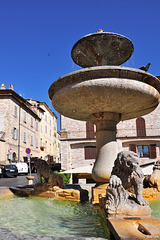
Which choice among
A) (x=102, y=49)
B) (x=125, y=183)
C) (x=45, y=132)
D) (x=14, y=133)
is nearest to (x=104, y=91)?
(x=125, y=183)

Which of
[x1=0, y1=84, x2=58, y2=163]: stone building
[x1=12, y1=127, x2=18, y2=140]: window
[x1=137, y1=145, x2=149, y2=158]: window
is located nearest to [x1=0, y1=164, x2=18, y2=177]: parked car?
[x1=0, y1=84, x2=58, y2=163]: stone building

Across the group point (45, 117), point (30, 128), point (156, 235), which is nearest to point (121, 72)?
point (156, 235)

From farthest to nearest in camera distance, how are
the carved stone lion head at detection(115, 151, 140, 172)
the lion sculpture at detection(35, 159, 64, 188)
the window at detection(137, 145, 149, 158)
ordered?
the window at detection(137, 145, 149, 158) < the lion sculpture at detection(35, 159, 64, 188) < the carved stone lion head at detection(115, 151, 140, 172)

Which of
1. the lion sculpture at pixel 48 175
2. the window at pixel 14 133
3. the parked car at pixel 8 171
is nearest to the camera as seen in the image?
the lion sculpture at pixel 48 175

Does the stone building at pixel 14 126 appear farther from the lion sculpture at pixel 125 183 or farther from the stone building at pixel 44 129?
the lion sculpture at pixel 125 183

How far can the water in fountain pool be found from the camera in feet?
8.81

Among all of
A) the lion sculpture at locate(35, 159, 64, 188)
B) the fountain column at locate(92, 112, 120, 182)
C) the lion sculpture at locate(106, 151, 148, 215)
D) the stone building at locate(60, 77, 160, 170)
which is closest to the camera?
the lion sculpture at locate(106, 151, 148, 215)

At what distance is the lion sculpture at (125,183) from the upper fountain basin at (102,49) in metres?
3.50

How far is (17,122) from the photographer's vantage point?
28750mm

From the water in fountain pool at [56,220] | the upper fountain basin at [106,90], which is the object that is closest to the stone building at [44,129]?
the upper fountain basin at [106,90]

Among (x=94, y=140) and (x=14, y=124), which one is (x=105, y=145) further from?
(x=14, y=124)

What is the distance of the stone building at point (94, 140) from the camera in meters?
21.6

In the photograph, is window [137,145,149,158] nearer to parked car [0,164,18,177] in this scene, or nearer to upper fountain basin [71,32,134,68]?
parked car [0,164,18,177]

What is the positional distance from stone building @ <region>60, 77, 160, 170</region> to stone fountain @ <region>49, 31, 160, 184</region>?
617 inches
